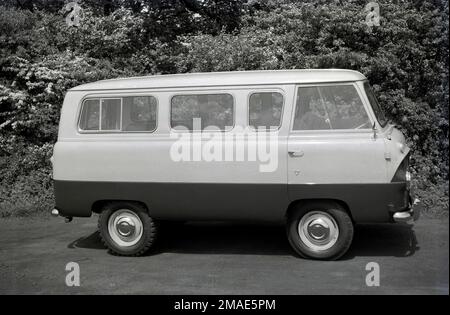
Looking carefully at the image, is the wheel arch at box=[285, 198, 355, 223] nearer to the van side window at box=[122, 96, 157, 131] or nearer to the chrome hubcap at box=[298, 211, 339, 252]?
the chrome hubcap at box=[298, 211, 339, 252]

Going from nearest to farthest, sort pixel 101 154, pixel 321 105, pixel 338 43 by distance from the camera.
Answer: pixel 321 105 < pixel 101 154 < pixel 338 43

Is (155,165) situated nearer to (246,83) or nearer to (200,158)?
(200,158)

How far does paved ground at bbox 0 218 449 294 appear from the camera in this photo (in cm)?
549

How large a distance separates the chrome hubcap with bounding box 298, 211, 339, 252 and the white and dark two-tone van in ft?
0.04

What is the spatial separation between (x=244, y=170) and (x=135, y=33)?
24.4 feet

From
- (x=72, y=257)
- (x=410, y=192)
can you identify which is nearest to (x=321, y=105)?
(x=410, y=192)

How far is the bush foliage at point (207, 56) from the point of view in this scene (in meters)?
9.54

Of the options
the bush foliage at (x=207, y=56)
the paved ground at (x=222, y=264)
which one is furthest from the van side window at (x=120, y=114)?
the bush foliage at (x=207, y=56)

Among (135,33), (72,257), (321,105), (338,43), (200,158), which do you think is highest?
(135,33)

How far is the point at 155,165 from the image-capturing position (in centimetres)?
650

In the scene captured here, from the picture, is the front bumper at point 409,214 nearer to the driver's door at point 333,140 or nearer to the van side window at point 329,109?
the driver's door at point 333,140

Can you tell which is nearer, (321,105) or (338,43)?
(321,105)

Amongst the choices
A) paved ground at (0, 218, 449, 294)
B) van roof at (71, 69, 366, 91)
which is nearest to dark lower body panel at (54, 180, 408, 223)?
paved ground at (0, 218, 449, 294)

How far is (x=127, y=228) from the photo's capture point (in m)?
6.76
